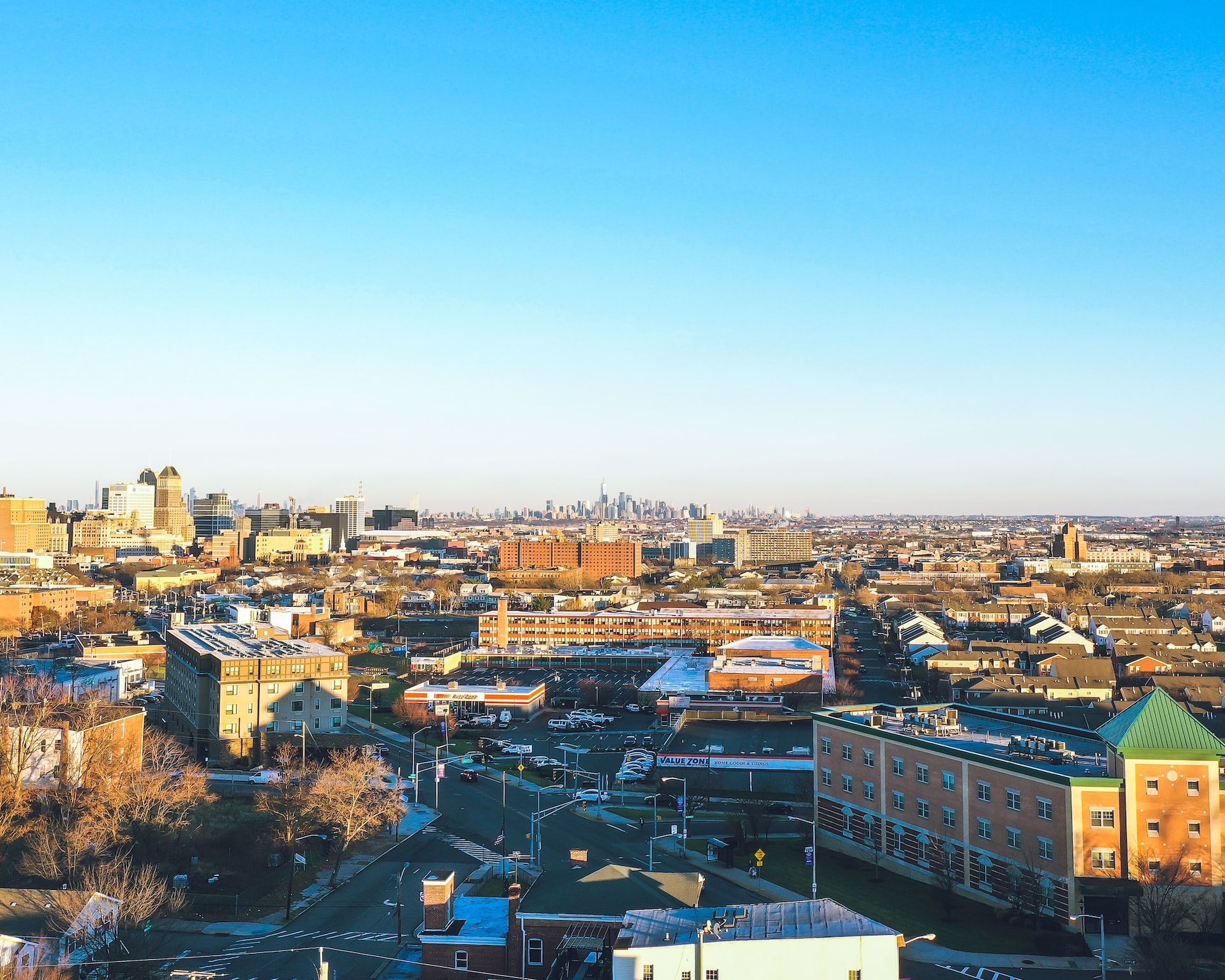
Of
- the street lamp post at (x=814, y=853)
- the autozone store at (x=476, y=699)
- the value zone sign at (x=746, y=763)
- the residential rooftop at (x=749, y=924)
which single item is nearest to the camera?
the residential rooftop at (x=749, y=924)

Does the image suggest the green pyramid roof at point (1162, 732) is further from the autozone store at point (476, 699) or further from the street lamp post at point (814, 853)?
the autozone store at point (476, 699)

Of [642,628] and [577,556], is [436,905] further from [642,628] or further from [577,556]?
[577,556]

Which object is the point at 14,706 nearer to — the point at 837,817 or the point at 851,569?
the point at 837,817

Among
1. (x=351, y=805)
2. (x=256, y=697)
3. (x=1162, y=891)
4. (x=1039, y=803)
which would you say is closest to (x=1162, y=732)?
(x=1039, y=803)

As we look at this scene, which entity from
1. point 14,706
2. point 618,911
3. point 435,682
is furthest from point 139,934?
point 435,682

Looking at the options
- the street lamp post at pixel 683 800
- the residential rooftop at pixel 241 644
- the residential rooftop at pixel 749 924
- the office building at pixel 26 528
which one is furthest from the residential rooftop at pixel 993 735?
the office building at pixel 26 528
